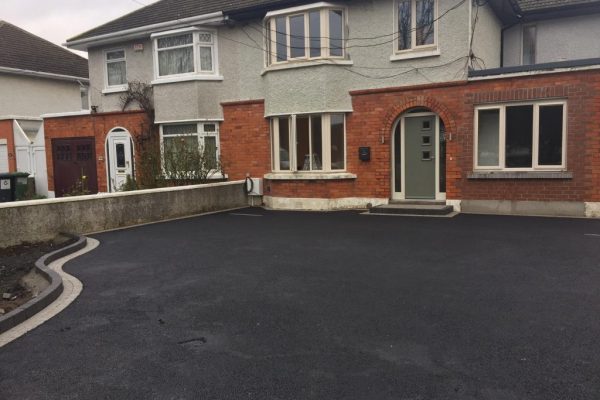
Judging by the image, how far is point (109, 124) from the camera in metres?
18.4

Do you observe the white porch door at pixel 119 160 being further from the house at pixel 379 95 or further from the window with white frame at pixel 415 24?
the window with white frame at pixel 415 24

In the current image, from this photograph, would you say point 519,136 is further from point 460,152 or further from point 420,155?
point 420,155

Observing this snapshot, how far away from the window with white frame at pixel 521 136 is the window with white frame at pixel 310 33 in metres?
4.27

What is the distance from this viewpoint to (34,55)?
2567 cm

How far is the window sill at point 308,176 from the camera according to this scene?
14.3 metres

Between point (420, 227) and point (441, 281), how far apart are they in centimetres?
443

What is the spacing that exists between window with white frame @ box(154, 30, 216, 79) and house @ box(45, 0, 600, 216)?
4cm

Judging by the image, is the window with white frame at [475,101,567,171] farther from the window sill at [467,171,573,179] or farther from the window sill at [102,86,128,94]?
the window sill at [102,86,128,94]

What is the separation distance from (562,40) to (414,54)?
600cm

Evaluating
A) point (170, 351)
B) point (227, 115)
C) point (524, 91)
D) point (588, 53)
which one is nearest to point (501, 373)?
point (170, 351)

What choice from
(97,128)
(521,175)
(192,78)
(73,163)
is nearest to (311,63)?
(192,78)

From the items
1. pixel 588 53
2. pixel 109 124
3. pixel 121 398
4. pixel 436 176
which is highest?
pixel 588 53

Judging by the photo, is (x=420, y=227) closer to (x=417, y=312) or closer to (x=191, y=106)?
(x=417, y=312)

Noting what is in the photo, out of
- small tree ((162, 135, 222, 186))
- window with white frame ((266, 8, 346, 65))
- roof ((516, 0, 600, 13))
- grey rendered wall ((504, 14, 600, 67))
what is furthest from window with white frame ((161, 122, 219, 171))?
roof ((516, 0, 600, 13))
